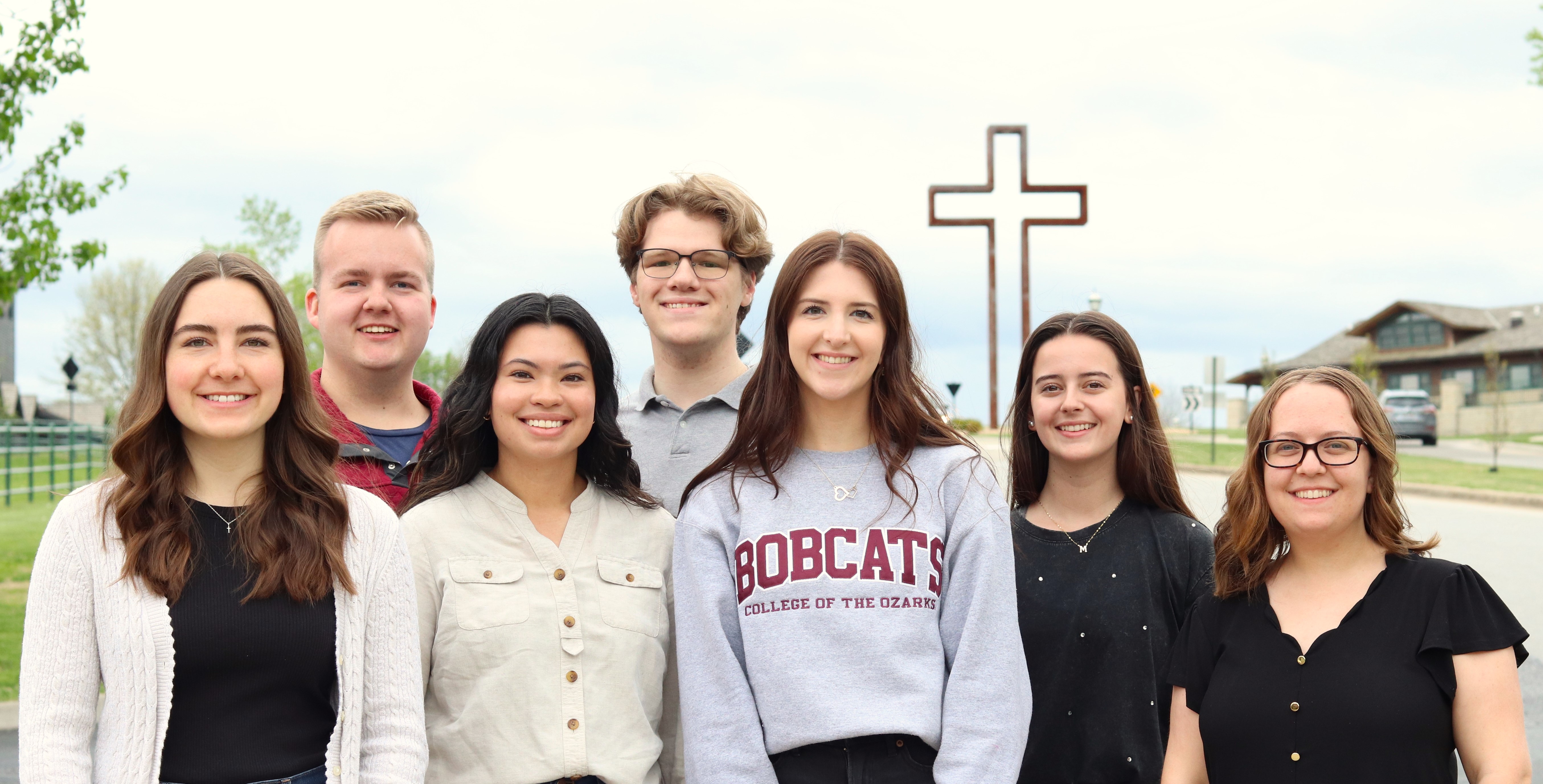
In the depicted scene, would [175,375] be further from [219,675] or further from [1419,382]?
[1419,382]

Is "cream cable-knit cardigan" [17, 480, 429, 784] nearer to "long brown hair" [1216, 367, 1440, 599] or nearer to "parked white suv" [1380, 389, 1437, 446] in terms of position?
"long brown hair" [1216, 367, 1440, 599]

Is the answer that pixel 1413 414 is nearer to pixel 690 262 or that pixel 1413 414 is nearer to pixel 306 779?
pixel 690 262

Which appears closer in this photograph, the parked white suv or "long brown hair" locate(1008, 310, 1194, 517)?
"long brown hair" locate(1008, 310, 1194, 517)

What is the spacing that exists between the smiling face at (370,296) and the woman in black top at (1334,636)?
2.65m

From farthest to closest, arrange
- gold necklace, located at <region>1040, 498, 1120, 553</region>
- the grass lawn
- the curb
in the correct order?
the curb
the grass lawn
gold necklace, located at <region>1040, 498, 1120, 553</region>

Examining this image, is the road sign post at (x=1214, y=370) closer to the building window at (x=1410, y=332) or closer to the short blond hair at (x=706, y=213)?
the short blond hair at (x=706, y=213)

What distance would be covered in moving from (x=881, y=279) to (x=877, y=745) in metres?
1.17

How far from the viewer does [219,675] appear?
2549 millimetres

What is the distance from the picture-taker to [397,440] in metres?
3.94

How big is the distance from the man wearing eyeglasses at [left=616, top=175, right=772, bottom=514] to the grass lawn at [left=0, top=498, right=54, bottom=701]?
7.14 feet

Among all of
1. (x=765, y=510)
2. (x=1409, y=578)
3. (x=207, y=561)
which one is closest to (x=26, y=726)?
(x=207, y=561)

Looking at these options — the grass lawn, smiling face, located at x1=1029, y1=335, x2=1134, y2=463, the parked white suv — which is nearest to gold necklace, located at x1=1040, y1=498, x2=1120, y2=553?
smiling face, located at x1=1029, y1=335, x2=1134, y2=463

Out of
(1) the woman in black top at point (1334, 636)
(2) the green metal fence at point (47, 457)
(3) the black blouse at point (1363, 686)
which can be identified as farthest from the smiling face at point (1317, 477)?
(2) the green metal fence at point (47, 457)

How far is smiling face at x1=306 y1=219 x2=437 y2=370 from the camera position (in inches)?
153
